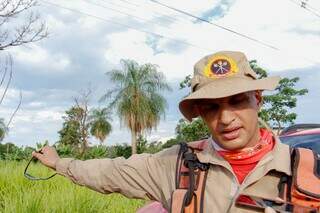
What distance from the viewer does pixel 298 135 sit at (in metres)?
5.16

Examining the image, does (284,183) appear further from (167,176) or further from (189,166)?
(167,176)

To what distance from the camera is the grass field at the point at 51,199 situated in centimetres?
468

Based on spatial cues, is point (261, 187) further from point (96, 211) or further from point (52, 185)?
point (52, 185)

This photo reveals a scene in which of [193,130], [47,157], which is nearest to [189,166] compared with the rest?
[47,157]

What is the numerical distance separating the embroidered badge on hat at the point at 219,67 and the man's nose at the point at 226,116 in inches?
4.8

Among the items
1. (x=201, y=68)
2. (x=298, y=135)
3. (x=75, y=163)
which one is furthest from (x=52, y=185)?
(x=201, y=68)

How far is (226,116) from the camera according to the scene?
6.55 ft

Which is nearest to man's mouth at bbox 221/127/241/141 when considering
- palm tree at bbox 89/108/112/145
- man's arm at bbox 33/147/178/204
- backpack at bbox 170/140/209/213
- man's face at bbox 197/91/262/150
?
man's face at bbox 197/91/262/150

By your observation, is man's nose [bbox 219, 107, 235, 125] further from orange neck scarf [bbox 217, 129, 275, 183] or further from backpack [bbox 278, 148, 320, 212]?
backpack [bbox 278, 148, 320, 212]

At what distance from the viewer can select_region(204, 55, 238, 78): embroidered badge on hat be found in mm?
2037

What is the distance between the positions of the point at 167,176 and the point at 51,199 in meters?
3.12

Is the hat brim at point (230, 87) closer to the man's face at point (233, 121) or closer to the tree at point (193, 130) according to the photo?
the man's face at point (233, 121)

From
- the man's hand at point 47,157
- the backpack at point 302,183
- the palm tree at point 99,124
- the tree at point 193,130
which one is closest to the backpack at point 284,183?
the backpack at point 302,183

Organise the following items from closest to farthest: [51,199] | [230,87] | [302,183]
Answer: [302,183], [230,87], [51,199]
